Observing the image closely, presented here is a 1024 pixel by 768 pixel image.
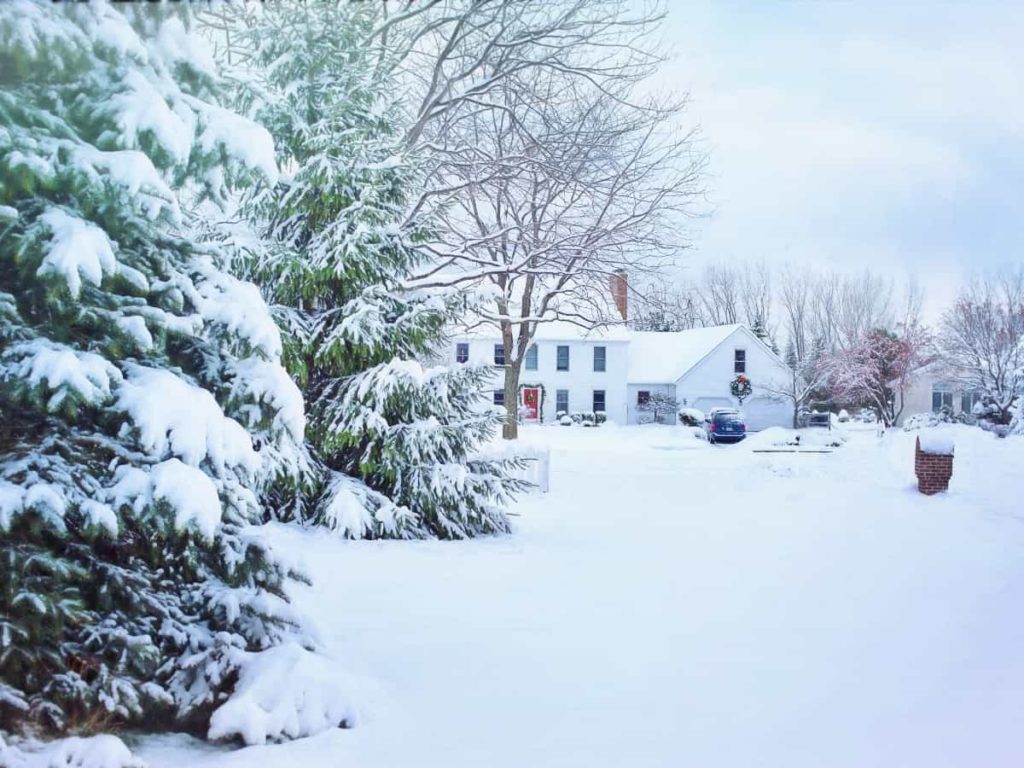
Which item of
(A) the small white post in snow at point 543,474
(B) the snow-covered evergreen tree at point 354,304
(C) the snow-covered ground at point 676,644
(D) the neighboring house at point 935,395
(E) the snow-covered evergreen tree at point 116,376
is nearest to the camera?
(E) the snow-covered evergreen tree at point 116,376

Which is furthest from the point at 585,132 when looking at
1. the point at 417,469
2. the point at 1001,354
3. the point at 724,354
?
the point at 724,354

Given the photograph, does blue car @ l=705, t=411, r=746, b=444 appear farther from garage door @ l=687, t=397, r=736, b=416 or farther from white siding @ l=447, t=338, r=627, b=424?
white siding @ l=447, t=338, r=627, b=424

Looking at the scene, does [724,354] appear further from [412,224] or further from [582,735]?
[582,735]

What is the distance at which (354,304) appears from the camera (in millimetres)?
8789

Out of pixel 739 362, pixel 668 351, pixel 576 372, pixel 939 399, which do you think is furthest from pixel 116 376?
pixel 939 399

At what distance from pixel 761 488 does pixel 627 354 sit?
2626 cm

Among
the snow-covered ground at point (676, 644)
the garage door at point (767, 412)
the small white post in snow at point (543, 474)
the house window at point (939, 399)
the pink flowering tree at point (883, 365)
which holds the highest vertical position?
the pink flowering tree at point (883, 365)

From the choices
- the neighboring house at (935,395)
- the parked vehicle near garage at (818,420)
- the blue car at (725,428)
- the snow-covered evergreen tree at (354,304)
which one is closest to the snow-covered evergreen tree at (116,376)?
the snow-covered evergreen tree at (354,304)

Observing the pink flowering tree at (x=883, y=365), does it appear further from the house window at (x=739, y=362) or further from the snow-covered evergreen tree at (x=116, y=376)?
the snow-covered evergreen tree at (x=116, y=376)

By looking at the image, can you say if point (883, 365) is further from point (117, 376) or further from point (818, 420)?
point (117, 376)

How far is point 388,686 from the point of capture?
181 inches

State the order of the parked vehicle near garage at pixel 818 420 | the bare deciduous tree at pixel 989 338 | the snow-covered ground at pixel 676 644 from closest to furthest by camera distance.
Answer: the snow-covered ground at pixel 676 644, the bare deciduous tree at pixel 989 338, the parked vehicle near garage at pixel 818 420

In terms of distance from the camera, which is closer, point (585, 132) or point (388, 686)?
point (388, 686)

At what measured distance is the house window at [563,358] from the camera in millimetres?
40625
